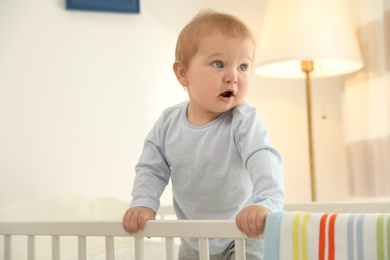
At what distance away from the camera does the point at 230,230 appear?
31.7 inches

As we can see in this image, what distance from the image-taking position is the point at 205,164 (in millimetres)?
1024

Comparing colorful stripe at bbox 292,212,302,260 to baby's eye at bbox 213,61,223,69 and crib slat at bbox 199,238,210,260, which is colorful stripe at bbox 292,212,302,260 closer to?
crib slat at bbox 199,238,210,260

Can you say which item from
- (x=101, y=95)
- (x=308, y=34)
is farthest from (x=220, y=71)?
(x=101, y=95)

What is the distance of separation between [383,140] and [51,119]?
1070 millimetres

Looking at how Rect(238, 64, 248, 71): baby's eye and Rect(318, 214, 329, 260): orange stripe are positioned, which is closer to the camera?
Rect(318, 214, 329, 260): orange stripe

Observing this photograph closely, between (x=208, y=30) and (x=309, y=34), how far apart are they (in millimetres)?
716

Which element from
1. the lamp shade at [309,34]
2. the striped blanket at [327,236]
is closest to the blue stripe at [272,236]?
the striped blanket at [327,236]

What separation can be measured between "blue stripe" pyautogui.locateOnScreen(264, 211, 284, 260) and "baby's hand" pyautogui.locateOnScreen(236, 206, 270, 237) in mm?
15

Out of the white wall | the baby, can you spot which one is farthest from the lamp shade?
the baby

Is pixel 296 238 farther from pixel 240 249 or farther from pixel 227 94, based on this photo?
pixel 227 94

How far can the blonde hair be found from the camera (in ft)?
3.18

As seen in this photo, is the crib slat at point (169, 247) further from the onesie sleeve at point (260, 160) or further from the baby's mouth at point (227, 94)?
the baby's mouth at point (227, 94)

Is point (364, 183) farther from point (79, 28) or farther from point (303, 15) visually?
point (79, 28)

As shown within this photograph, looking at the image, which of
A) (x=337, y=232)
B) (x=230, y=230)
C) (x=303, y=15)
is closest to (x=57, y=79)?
(x=303, y=15)
